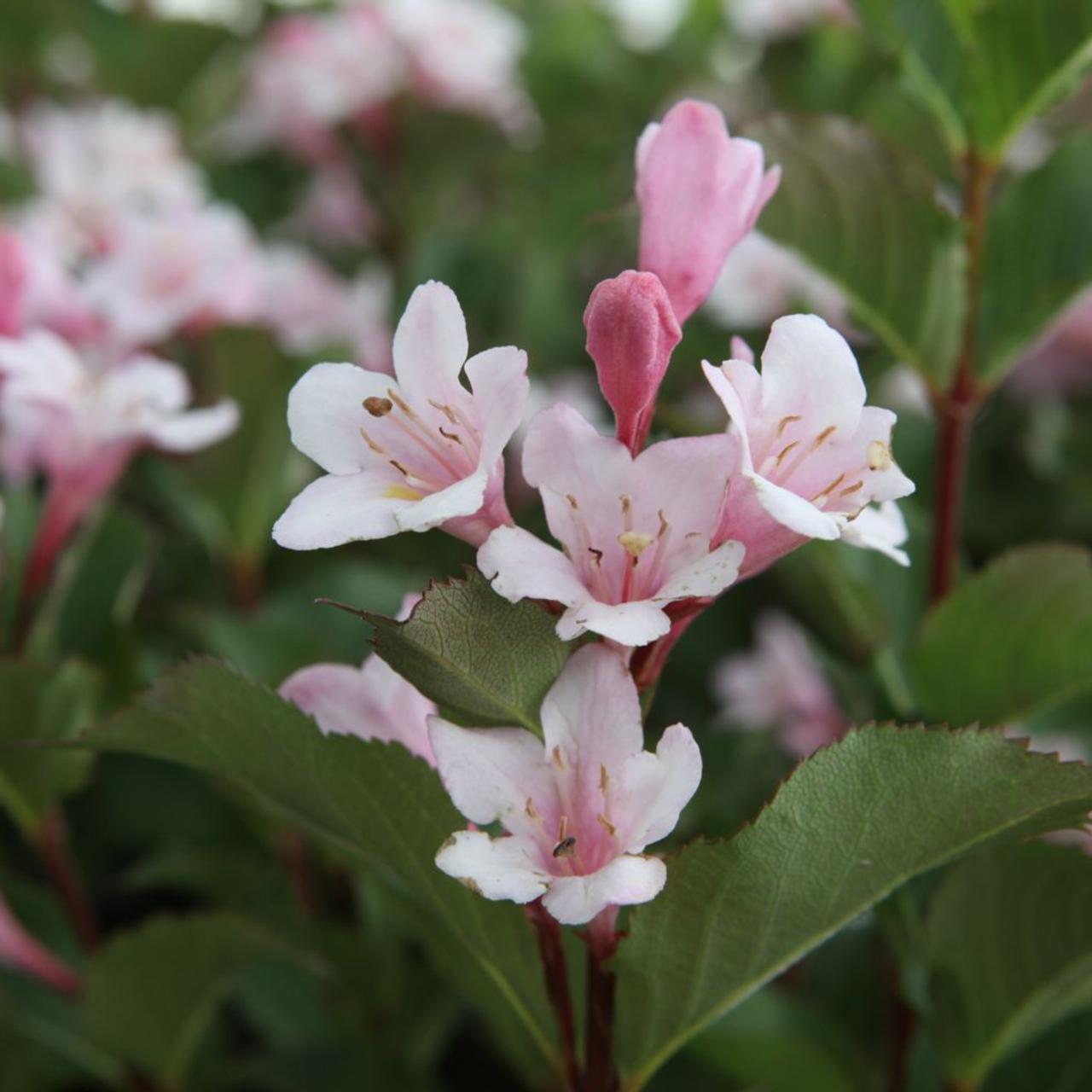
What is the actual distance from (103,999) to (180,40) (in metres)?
1.34

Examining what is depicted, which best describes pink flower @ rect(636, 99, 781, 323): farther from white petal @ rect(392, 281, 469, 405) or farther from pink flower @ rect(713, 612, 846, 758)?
pink flower @ rect(713, 612, 846, 758)

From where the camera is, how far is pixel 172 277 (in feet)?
4.03

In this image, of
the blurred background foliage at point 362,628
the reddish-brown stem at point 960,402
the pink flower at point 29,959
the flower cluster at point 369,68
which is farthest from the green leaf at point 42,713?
the flower cluster at point 369,68

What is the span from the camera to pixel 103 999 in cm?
85

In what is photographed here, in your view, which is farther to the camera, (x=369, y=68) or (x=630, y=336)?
(x=369, y=68)

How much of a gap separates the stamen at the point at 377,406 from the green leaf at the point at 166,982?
1.17ft

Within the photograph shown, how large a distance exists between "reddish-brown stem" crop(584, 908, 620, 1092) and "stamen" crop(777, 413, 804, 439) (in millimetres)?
225

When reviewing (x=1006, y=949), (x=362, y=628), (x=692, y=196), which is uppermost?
(x=692, y=196)

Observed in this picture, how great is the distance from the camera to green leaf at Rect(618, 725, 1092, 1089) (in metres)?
0.55

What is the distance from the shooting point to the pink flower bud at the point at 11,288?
0.99m

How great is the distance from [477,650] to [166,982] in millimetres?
433

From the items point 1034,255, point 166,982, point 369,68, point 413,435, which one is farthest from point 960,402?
point 369,68

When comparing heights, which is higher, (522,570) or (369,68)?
(522,570)

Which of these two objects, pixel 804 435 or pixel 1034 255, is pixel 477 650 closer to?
pixel 804 435
